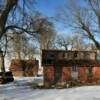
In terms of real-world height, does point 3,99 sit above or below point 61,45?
below

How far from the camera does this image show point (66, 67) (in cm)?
5934

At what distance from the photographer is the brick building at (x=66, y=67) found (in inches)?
2302

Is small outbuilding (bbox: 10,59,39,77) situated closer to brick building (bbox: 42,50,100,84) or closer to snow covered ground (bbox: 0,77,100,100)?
brick building (bbox: 42,50,100,84)

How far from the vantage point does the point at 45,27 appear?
3966 centimetres

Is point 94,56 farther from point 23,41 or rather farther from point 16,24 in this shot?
point 16,24


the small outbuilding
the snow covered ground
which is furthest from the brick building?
the small outbuilding

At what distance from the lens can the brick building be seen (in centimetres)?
5847

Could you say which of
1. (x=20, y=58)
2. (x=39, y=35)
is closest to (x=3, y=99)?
(x=39, y=35)

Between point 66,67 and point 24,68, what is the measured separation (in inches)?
1093

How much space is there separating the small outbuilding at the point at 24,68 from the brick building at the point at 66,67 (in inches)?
1007

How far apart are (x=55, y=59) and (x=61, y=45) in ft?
111

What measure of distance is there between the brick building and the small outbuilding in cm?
2558

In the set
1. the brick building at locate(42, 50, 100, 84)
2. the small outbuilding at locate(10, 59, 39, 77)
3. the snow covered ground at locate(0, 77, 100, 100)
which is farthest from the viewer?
the small outbuilding at locate(10, 59, 39, 77)

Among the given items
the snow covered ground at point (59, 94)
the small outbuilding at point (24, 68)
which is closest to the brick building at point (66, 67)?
the snow covered ground at point (59, 94)
